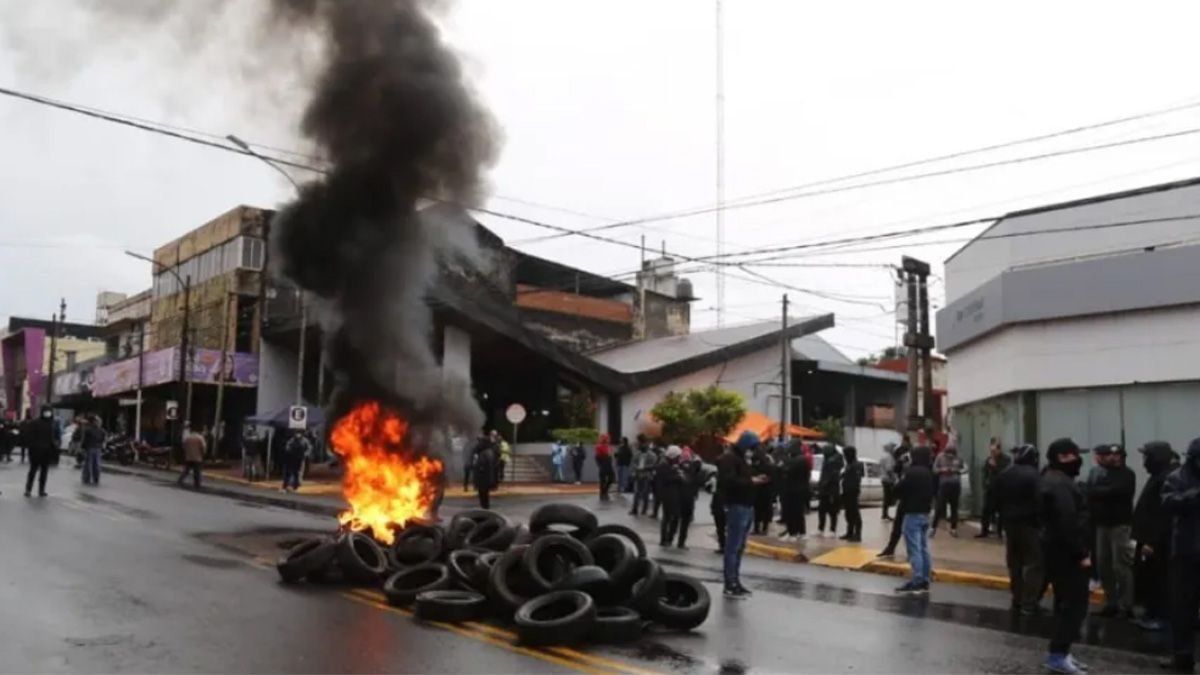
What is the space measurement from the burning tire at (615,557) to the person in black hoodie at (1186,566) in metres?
3.90

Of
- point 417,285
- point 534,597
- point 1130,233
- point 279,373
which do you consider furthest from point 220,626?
point 279,373

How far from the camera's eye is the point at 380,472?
38.1 ft

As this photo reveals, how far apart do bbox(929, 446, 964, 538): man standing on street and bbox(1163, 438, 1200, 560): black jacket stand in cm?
859

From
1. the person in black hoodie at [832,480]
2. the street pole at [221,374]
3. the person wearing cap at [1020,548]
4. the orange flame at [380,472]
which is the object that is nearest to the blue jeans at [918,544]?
the person wearing cap at [1020,548]

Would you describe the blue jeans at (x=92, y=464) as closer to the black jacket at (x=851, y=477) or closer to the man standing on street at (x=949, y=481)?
the black jacket at (x=851, y=477)

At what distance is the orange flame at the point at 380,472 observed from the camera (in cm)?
1143

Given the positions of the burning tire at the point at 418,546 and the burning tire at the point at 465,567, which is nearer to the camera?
the burning tire at the point at 465,567

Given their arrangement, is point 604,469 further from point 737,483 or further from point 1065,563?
point 1065,563

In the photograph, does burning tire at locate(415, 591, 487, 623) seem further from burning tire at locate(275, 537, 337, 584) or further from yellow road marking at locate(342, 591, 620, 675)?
burning tire at locate(275, 537, 337, 584)

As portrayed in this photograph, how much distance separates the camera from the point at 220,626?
7434 mm

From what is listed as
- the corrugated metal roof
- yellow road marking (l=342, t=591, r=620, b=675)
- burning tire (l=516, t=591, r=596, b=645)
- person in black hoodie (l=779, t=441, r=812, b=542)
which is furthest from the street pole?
burning tire (l=516, t=591, r=596, b=645)

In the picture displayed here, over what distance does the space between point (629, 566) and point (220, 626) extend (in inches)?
122

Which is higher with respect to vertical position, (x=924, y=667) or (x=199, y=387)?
(x=199, y=387)

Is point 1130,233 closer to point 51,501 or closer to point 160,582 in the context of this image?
point 160,582
